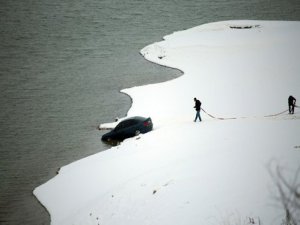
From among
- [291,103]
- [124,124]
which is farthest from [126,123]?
[291,103]

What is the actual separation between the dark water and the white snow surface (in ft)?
6.71

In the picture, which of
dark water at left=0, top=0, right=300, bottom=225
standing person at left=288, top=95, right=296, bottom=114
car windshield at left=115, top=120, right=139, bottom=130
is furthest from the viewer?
car windshield at left=115, top=120, right=139, bottom=130

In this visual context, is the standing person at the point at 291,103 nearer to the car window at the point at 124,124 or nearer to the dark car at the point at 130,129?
the dark car at the point at 130,129

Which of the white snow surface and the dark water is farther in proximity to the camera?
the dark water

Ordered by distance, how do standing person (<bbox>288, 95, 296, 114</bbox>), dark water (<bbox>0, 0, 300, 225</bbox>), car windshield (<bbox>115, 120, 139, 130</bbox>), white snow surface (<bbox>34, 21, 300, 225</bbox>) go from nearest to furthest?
1. white snow surface (<bbox>34, 21, 300, 225</bbox>)
2. standing person (<bbox>288, 95, 296, 114</bbox>)
3. dark water (<bbox>0, 0, 300, 225</bbox>)
4. car windshield (<bbox>115, 120, 139, 130</bbox>)

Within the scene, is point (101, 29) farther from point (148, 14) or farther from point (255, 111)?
point (255, 111)

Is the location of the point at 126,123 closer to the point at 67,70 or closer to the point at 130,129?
the point at 130,129

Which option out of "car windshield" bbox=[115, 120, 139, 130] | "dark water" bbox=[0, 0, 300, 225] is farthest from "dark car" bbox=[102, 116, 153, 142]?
"dark water" bbox=[0, 0, 300, 225]

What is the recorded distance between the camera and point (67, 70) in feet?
135

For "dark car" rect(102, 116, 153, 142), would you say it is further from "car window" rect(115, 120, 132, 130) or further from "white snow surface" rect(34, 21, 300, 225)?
"white snow surface" rect(34, 21, 300, 225)

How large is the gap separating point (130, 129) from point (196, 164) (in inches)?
372

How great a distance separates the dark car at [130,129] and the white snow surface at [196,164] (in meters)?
1.63

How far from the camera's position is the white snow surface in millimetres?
10609

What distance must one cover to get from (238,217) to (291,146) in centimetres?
405
